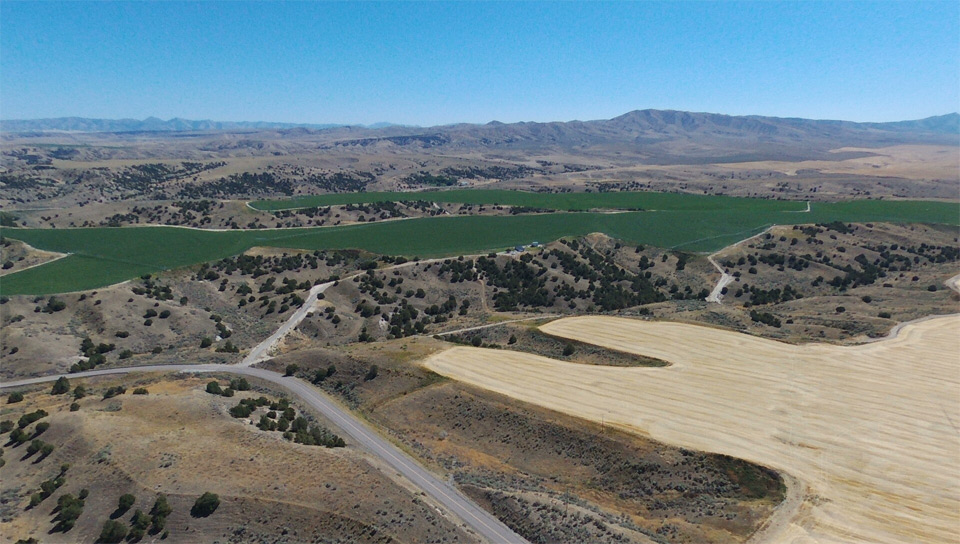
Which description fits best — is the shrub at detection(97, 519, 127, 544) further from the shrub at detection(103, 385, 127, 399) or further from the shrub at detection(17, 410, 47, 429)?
the shrub at detection(103, 385, 127, 399)

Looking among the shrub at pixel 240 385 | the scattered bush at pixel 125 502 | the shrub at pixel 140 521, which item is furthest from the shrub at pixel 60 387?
the shrub at pixel 140 521

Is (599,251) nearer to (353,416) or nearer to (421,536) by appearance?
(353,416)

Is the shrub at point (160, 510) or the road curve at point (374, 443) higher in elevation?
the shrub at point (160, 510)

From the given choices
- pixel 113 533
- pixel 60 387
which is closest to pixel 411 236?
pixel 60 387

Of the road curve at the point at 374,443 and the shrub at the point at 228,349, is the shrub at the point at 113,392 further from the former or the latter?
the shrub at the point at 228,349

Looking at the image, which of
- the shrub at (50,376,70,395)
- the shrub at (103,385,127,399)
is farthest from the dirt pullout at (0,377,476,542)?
the shrub at (50,376,70,395)
